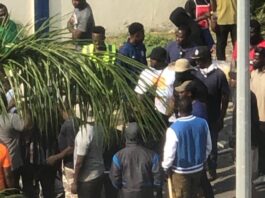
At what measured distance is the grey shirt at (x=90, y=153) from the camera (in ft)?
29.8

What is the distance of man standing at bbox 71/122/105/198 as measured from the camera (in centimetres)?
912

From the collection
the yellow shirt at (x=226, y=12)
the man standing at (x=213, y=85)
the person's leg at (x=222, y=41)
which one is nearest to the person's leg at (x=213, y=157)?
the man standing at (x=213, y=85)

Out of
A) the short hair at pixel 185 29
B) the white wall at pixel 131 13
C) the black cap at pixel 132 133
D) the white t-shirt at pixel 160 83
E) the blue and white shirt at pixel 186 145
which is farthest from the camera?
the white wall at pixel 131 13

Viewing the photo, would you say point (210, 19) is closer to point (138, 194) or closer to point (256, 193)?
point (256, 193)

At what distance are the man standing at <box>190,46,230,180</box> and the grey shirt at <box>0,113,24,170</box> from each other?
2044 millimetres

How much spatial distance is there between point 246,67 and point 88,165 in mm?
3118

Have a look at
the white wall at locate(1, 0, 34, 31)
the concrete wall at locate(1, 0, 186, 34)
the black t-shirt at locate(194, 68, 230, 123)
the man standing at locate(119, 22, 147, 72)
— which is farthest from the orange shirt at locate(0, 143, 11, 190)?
the concrete wall at locate(1, 0, 186, 34)

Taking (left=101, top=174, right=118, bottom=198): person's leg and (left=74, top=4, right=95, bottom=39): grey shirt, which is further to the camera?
(left=74, top=4, right=95, bottom=39): grey shirt

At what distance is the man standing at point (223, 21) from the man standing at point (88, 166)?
4.61 meters

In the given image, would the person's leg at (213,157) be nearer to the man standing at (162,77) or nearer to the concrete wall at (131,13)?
the man standing at (162,77)

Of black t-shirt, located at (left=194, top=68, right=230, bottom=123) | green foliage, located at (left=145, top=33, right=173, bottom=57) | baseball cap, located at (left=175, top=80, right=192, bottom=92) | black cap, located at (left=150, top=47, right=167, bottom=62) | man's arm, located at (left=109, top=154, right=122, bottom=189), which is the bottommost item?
man's arm, located at (left=109, top=154, right=122, bottom=189)

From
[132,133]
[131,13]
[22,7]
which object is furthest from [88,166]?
[131,13]

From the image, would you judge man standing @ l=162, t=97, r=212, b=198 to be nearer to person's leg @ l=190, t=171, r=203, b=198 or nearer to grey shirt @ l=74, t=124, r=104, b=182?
person's leg @ l=190, t=171, r=203, b=198

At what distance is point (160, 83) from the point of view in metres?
9.16
